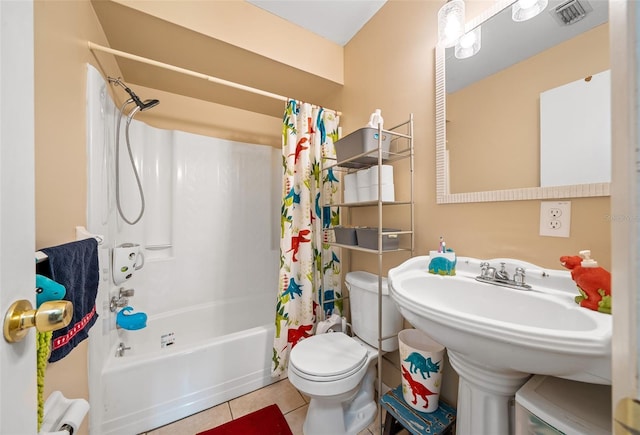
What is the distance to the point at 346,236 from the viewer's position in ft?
5.05

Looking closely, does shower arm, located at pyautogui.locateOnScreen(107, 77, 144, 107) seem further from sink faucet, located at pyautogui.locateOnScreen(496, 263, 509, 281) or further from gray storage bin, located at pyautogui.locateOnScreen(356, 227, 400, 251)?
sink faucet, located at pyautogui.locateOnScreen(496, 263, 509, 281)

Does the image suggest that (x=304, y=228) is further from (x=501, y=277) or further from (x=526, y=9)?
(x=526, y=9)

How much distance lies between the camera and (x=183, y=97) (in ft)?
6.63

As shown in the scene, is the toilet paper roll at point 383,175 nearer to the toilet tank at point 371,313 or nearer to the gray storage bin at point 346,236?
the gray storage bin at point 346,236

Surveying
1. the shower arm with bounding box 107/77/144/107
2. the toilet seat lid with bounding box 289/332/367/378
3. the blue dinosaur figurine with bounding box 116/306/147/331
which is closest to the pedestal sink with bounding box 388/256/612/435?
the toilet seat lid with bounding box 289/332/367/378

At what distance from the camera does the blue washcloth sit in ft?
2.24

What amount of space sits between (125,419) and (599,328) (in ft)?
6.45

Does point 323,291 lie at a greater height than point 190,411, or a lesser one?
greater

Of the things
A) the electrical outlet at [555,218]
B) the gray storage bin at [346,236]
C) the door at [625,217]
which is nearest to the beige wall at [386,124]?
the electrical outlet at [555,218]

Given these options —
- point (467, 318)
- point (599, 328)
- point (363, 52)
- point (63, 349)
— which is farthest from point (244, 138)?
point (599, 328)

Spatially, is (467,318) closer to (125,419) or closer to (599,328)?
(599,328)

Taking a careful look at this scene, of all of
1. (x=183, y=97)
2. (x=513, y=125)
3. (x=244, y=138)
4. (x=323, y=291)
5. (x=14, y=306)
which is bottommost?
(x=323, y=291)

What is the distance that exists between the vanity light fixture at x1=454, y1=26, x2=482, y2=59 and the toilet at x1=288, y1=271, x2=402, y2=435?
118 centimetres

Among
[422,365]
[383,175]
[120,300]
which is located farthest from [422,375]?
[120,300]
